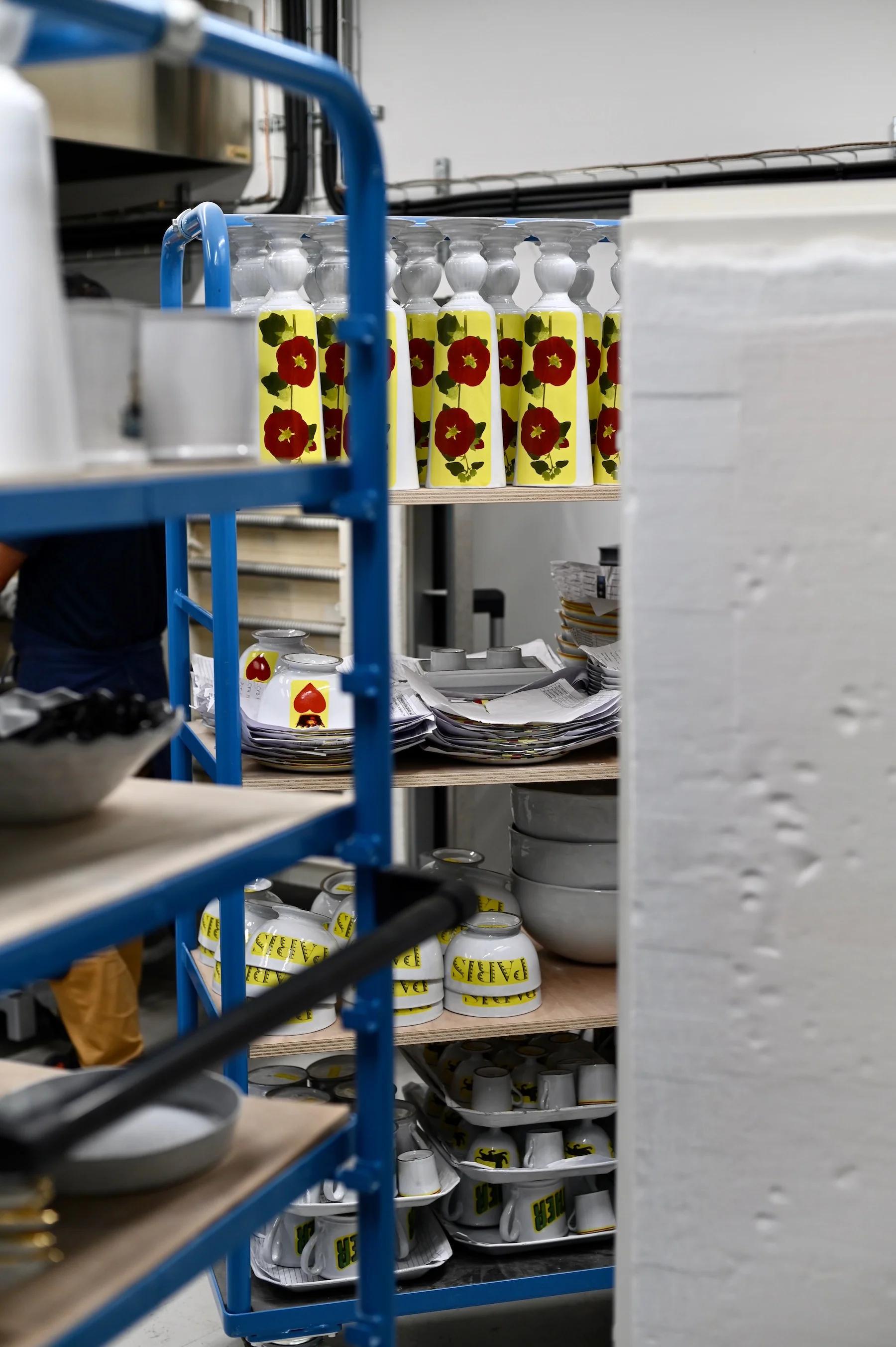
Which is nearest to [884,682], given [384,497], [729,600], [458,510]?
[729,600]

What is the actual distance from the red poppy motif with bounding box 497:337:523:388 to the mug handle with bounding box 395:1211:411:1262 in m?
1.29

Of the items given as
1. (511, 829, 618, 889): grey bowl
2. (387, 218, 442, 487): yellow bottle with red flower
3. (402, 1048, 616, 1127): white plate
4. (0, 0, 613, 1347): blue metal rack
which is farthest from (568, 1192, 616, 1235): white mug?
(387, 218, 442, 487): yellow bottle with red flower

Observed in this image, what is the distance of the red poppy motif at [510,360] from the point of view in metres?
2.05

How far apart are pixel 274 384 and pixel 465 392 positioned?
0.92 feet

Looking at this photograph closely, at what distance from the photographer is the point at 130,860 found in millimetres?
923

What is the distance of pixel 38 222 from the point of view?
820mm

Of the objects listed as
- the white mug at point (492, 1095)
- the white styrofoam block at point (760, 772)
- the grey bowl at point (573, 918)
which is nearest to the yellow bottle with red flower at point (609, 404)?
the grey bowl at point (573, 918)

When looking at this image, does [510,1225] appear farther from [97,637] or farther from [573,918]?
[97,637]

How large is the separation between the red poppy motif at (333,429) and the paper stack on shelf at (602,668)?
1.74 ft

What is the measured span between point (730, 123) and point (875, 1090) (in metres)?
3.08

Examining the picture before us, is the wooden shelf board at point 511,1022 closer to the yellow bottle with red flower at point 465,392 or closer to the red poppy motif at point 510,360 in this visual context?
the yellow bottle with red flower at point 465,392

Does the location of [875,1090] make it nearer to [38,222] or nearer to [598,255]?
[38,222]

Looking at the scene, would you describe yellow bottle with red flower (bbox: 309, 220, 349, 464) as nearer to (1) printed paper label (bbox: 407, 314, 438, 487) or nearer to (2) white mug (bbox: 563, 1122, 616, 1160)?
(1) printed paper label (bbox: 407, 314, 438, 487)

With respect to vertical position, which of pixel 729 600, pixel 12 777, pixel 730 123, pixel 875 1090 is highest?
pixel 730 123
